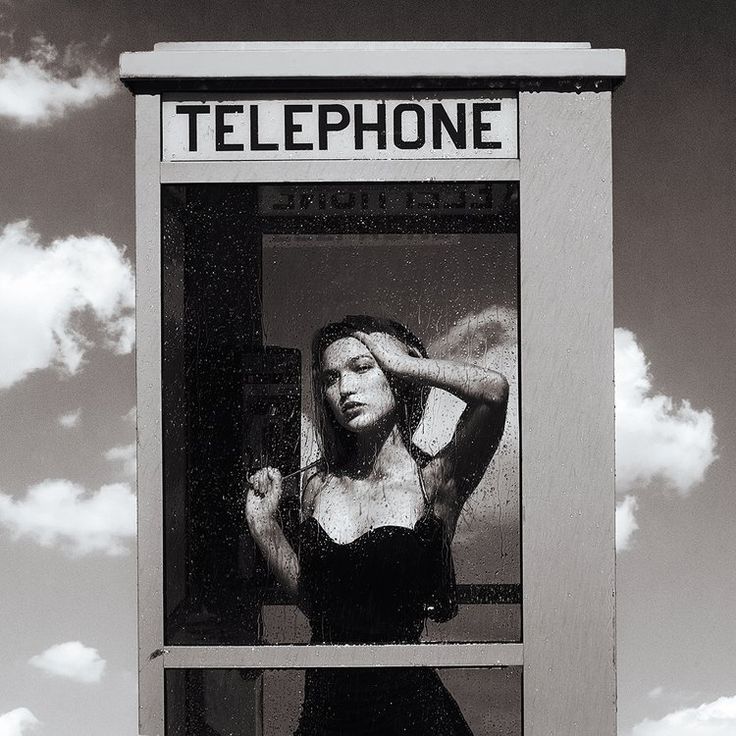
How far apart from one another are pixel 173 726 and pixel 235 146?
161 centimetres

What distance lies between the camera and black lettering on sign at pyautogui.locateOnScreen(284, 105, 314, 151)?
3131mm

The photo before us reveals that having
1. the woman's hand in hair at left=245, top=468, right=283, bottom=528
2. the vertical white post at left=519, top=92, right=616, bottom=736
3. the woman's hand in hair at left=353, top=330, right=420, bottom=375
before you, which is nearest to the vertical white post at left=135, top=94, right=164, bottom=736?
the woman's hand in hair at left=245, top=468, right=283, bottom=528

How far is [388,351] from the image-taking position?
3.18 metres

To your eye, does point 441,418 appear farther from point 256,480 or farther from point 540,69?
point 540,69

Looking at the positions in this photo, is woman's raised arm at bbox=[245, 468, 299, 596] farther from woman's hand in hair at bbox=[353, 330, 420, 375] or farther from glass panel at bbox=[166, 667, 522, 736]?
woman's hand in hair at bbox=[353, 330, 420, 375]

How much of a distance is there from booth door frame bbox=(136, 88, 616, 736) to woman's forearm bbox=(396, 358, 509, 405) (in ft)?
0.25

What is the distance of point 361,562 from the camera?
10.4 ft

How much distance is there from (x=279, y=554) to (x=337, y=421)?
402 mm

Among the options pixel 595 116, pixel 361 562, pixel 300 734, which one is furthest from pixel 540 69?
pixel 300 734

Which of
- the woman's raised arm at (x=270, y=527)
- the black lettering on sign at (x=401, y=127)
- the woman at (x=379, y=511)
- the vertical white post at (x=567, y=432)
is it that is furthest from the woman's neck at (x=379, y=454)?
the black lettering on sign at (x=401, y=127)

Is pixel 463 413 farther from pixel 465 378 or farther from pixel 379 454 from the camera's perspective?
pixel 379 454

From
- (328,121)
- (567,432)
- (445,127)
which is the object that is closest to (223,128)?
(328,121)

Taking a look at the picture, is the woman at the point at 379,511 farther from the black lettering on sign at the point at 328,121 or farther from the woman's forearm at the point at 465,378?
the black lettering on sign at the point at 328,121

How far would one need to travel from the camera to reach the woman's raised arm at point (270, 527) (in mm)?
3186
